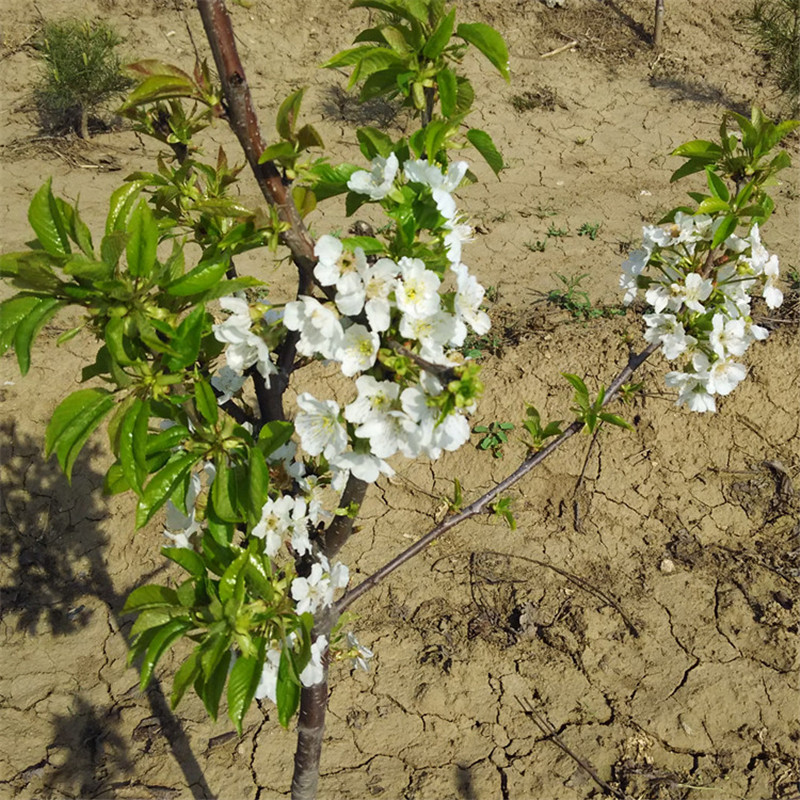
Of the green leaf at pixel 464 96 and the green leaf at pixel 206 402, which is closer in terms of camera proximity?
the green leaf at pixel 206 402

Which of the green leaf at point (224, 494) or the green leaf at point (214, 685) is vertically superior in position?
the green leaf at point (224, 494)

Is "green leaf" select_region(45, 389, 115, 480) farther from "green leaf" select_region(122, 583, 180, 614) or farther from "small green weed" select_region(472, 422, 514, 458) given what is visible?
"small green weed" select_region(472, 422, 514, 458)

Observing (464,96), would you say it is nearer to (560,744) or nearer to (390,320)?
(390,320)

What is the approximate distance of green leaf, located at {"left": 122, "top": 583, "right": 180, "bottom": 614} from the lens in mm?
1228

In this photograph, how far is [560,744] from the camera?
7.88 ft

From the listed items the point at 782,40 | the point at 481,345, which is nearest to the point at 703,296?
the point at 481,345

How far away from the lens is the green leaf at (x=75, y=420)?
1.05 meters

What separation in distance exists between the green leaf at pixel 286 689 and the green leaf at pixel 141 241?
2.14 ft

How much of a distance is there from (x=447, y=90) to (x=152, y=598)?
0.95m

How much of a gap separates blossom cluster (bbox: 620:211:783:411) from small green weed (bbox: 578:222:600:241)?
2880 millimetres

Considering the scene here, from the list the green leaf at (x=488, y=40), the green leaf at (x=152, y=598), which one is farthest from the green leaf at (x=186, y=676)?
the green leaf at (x=488, y=40)

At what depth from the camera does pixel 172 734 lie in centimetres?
246

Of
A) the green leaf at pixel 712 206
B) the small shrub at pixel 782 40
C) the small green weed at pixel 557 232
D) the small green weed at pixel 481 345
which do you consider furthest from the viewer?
the small shrub at pixel 782 40

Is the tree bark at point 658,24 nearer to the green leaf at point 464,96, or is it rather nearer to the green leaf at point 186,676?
the green leaf at point 464,96
